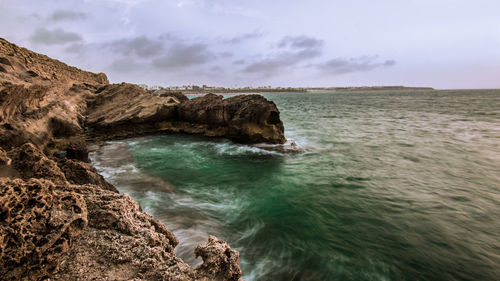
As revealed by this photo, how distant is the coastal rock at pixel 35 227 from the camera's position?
1993 mm

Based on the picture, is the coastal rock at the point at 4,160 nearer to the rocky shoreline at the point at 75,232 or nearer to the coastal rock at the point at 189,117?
the rocky shoreline at the point at 75,232

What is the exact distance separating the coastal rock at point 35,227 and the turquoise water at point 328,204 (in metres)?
2.53

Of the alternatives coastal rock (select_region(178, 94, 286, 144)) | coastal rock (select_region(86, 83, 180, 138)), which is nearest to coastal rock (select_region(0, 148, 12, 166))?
coastal rock (select_region(178, 94, 286, 144))

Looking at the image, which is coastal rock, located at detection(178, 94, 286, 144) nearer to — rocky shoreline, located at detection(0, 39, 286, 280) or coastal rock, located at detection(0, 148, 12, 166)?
rocky shoreline, located at detection(0, 39, 286, 280)

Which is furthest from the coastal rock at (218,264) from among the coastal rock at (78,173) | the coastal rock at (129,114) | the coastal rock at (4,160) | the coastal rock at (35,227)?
the coastal rock at (129,114)

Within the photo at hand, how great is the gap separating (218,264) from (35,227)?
183cm

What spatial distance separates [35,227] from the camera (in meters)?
2.19

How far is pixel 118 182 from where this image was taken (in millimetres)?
7473

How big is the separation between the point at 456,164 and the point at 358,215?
24.8ft

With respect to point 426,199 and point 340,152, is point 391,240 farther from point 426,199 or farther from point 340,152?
point 340,152

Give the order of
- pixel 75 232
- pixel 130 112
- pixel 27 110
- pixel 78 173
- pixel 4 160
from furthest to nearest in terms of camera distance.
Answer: pixel 130 112, pixel 27 110, pixel 78 173, pixel 4 160, pixel 75 232

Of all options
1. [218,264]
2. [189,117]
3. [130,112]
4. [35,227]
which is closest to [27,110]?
[130,112]

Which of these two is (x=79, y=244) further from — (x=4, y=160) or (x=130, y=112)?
(x=130, y=112)

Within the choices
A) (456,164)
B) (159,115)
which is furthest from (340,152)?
(159,115)
